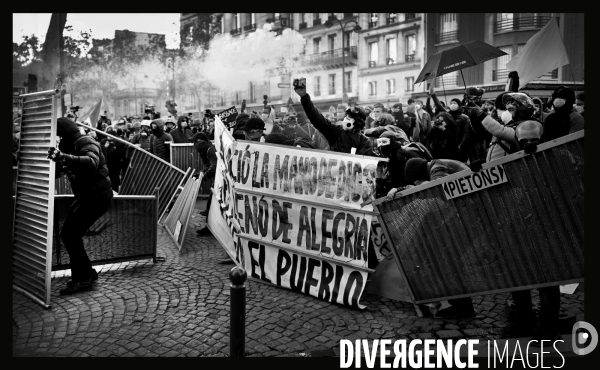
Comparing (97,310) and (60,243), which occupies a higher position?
(60,243)

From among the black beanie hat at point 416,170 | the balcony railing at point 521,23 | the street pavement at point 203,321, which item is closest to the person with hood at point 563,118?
the street pavement at point 203,321

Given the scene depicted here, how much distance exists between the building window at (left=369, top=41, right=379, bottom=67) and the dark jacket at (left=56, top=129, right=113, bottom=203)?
39.2 metres

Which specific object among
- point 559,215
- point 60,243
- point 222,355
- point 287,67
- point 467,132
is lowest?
point 222,355

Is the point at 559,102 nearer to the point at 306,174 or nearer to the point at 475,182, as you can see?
the point at 475,182

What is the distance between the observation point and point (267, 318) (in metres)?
4.76

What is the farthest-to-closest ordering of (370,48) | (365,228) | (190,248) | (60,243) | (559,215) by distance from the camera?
(370,48), (190,248), (60,243), (365,228), (559,215)

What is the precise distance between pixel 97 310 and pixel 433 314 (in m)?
3.28

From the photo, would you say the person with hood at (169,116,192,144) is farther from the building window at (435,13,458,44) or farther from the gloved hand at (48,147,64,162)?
the building window at (435,13,458,44)

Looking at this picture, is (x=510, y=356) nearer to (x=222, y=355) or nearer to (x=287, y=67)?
(x=222, y=355)

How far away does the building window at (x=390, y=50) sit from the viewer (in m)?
41.1

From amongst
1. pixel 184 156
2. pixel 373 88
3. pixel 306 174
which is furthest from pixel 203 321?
pixel 373 88

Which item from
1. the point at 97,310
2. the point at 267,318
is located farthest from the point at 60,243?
the point at 267,318

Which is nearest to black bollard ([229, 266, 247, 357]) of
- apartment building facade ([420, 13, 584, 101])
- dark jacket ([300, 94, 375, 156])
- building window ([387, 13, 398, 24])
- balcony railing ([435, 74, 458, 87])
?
dark jacket ([300, 94, 375, 156])

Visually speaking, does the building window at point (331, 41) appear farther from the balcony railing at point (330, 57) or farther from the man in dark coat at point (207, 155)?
the man in dark coat at point (207, 155)
